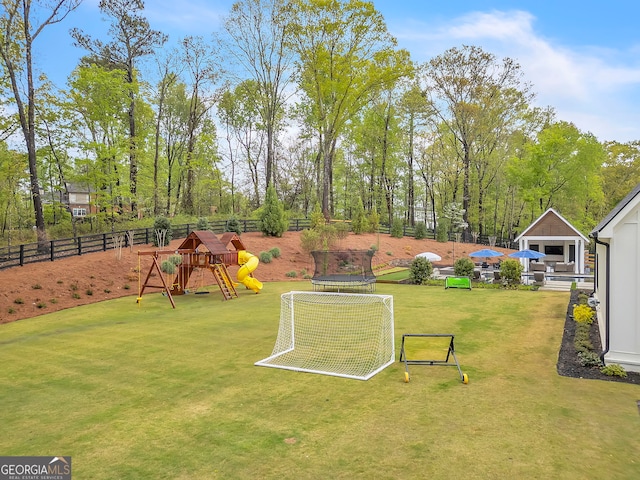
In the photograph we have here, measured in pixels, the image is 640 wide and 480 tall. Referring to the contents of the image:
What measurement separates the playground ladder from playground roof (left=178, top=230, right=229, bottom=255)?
2.12 ft

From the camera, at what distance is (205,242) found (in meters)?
17.2

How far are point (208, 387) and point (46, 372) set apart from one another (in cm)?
364

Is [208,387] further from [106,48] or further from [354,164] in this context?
[354,164]

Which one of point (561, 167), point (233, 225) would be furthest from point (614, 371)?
point (561, 167)

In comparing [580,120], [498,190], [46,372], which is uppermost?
[580,120]

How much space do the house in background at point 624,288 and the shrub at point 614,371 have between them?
22cm

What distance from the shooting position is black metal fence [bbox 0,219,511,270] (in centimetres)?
1800

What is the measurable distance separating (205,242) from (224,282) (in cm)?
229

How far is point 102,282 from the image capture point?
17.9 metres

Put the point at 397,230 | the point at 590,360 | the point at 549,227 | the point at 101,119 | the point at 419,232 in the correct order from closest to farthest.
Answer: the point at 590,360, the point at 549,227, the point at 101,119, the point at 397,230, the point at 419,232

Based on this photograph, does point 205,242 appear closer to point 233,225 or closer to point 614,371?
point 233,225

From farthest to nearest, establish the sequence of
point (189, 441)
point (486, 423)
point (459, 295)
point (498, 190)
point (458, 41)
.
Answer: point (498, 190), point (458, 41), point (459, 295), point (486, 423), point (189, 441)

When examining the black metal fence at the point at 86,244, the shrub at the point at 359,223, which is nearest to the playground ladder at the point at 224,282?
the black metal fence at the point at 86,244

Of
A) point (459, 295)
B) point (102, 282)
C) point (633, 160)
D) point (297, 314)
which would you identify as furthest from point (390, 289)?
point (633, 160)
